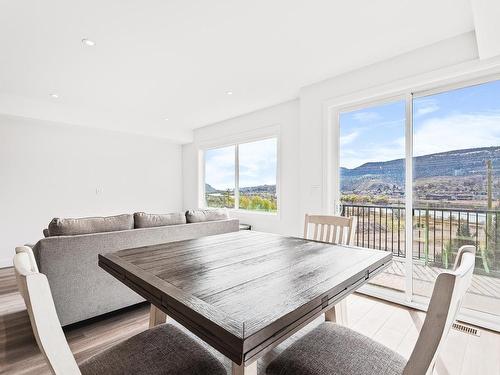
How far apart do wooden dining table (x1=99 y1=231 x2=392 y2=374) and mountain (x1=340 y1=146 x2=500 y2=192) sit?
1.56 m

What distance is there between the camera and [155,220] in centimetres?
260

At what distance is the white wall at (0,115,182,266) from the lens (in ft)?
12.9

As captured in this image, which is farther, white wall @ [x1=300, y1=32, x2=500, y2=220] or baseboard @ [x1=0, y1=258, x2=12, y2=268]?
baseboard @ [x1=0, y1=258, x2=12, y2=268]

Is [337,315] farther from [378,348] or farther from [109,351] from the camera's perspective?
[109,351]

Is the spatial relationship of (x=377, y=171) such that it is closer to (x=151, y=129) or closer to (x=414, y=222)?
(x=414, y=222)

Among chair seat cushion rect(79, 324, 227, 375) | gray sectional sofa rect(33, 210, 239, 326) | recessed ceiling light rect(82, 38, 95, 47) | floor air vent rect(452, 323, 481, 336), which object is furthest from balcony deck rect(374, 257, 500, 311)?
recessed ceiling light rect(82, 38, 95, 47)

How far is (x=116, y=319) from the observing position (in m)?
2.33

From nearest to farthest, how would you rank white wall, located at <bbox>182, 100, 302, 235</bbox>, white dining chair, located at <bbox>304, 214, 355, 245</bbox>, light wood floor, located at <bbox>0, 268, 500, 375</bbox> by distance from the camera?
light wood floor, located at <bbox>0, 268, 500, 375</bbox> → white dining chair, located at <bbox>304, 214, 355, 245</bbox> → white wall, located at <bbox>182, 100, 302, 235</bbox>

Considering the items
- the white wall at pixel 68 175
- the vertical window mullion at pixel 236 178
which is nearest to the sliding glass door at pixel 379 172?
the vertical window mullion at pixel 236 178

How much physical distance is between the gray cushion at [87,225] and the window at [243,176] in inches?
95.0

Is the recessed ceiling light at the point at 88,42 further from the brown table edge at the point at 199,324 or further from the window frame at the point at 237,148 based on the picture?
the window frame at the point at 237,148

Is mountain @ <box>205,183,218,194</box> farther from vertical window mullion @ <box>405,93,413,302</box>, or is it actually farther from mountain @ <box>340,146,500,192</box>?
vertical window mullion @ <box>405,93,413,302</box>

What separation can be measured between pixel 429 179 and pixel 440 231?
53 centimetres

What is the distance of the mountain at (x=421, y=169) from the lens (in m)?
2.29
